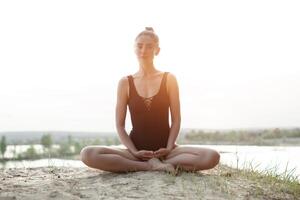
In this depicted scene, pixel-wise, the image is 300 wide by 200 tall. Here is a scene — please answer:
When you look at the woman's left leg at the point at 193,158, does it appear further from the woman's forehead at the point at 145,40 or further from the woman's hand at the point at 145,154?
the woman's forehead at the point at 145,40

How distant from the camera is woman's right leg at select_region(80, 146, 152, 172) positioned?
5961 mm

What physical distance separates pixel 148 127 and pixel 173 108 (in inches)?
15.1

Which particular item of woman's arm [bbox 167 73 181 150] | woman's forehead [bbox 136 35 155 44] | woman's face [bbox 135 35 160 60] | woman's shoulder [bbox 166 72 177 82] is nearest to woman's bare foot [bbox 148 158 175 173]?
woman's arm [bbox 167 73 181 150]

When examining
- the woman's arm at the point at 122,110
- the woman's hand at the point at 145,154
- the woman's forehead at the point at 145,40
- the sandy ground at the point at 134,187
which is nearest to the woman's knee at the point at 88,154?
the sandy ground at the point at 134,187

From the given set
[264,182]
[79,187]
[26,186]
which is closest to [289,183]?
[264,182]

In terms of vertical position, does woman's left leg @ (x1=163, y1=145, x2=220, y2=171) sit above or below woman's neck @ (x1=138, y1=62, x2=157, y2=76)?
below

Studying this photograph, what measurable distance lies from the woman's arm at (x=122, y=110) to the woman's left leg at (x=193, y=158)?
1.65 ft

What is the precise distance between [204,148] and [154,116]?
719 mm

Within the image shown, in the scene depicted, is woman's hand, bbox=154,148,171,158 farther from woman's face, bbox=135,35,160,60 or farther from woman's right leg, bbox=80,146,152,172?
woman's face, bbox=135,35,160,60

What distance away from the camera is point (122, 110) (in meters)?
6.27

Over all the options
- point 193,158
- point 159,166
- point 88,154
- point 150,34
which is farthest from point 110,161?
point 150,34

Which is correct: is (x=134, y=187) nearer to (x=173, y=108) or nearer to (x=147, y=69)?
(x=173, y=108)

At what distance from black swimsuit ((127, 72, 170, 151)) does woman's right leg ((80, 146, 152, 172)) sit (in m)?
0.28

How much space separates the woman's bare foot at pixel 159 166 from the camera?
5.81 metres
